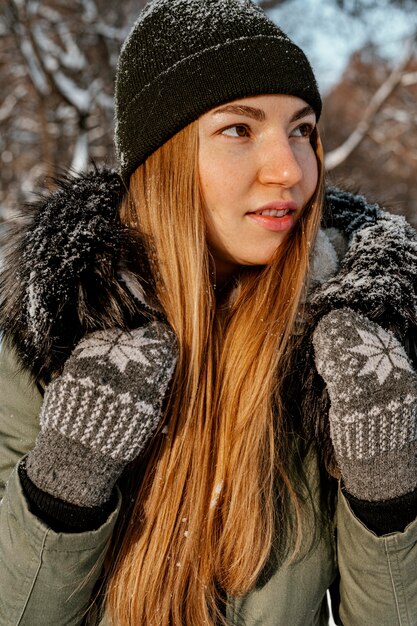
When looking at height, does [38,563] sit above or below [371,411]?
below

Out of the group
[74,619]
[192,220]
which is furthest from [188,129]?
[74,619]

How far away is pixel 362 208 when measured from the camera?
1.75 metres

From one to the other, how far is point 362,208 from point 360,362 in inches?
23.9

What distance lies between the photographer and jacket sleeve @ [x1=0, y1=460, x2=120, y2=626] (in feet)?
4.08

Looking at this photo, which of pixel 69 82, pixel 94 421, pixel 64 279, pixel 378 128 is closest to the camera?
pixel 94 421

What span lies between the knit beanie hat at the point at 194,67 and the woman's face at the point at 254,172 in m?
0.05

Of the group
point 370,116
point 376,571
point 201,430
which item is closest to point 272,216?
point 201,430

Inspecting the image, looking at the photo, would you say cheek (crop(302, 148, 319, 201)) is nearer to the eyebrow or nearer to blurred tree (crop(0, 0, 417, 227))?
the eyebrow

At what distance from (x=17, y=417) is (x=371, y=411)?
826 mm

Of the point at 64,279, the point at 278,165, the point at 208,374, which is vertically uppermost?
the point at 278,165

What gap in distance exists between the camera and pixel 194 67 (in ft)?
5.03

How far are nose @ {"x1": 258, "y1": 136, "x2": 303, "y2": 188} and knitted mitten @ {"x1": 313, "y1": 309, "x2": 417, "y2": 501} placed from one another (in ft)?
1.21

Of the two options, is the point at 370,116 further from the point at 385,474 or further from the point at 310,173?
the point at 385,474

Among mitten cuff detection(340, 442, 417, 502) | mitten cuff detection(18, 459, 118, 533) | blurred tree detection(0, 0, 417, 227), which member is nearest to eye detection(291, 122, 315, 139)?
mitten cuff detection(340, 442, 417, 502)
